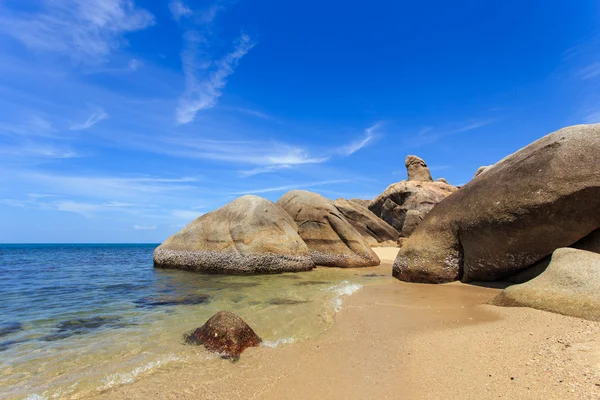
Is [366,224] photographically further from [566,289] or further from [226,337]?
[226,337]

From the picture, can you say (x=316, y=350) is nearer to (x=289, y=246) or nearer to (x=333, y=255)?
(x=289, y=246)

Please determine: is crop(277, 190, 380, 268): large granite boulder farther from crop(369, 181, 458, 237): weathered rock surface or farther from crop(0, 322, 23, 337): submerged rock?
crop(369, 181, 458, 237): weathered rock surface

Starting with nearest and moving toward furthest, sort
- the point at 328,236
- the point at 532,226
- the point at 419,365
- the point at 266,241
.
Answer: the point at 419,365 → the point at 532,226 → the point at 266,241 → the point at 328,236

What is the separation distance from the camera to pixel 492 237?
7.93 metres

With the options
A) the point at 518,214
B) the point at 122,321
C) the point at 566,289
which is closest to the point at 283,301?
the point at 122,321

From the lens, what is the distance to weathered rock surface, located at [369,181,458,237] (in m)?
28.0

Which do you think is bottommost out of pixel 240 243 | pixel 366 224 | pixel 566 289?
pixel 566 289

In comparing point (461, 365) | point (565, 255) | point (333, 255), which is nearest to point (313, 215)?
point (333, 255)

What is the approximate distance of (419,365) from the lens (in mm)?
3684

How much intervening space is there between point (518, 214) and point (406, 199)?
22.2 meters

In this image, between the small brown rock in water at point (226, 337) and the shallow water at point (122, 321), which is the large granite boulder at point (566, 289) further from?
the small brown rock in water at point (226, 337)

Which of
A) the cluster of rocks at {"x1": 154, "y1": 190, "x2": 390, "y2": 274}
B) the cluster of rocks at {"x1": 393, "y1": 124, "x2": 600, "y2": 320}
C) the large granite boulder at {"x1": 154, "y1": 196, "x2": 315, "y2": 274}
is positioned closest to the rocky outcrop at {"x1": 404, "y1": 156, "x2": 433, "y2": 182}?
the cluster of rocks at {"x1": 154, "y1": 190, "x2": 390, "y2": 274}

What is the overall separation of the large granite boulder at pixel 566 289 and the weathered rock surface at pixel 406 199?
21628 mm

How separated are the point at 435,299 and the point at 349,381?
4314 millimetres
